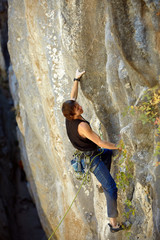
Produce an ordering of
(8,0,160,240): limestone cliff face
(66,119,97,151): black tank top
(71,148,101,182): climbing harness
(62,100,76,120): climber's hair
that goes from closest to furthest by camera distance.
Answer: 1. (8,0,160,240): limestone cliff face
2. (62,100,76,120): climber's hair
3. (66,119,97,151): black tank top
4. (71,148,101,182): climbing harness

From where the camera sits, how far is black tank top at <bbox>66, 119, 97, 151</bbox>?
4199 mm

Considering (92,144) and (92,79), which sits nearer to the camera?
(92,144)

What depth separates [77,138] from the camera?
14.2 feet

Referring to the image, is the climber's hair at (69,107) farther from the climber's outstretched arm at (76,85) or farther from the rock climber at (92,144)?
the climber's outstretched arm at (76,85)

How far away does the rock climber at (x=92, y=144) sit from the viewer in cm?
407

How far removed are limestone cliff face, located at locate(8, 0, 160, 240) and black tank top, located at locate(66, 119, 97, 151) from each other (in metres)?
0.52

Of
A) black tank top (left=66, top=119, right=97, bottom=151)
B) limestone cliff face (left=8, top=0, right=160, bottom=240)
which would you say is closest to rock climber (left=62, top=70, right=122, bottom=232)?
black tank top (left=66, top=119, right=97, bottom=151)

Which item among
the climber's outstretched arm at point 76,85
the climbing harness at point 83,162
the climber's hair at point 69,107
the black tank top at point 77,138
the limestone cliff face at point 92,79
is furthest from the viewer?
the climber's outstretched arm at point 76,85

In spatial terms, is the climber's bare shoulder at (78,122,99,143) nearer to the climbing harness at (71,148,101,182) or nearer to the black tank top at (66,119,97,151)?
the black tank top at (66,119,97,151)

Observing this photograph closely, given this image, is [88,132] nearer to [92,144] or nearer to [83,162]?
[92,144]

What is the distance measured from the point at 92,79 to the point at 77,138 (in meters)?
1.10

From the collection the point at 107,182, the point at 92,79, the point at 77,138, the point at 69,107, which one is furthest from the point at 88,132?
the point at 92,79

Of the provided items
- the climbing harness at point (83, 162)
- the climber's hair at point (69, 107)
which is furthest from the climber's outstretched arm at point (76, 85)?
the climbing harness at point (83, 162)

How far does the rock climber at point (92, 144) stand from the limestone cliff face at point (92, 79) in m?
0.26
